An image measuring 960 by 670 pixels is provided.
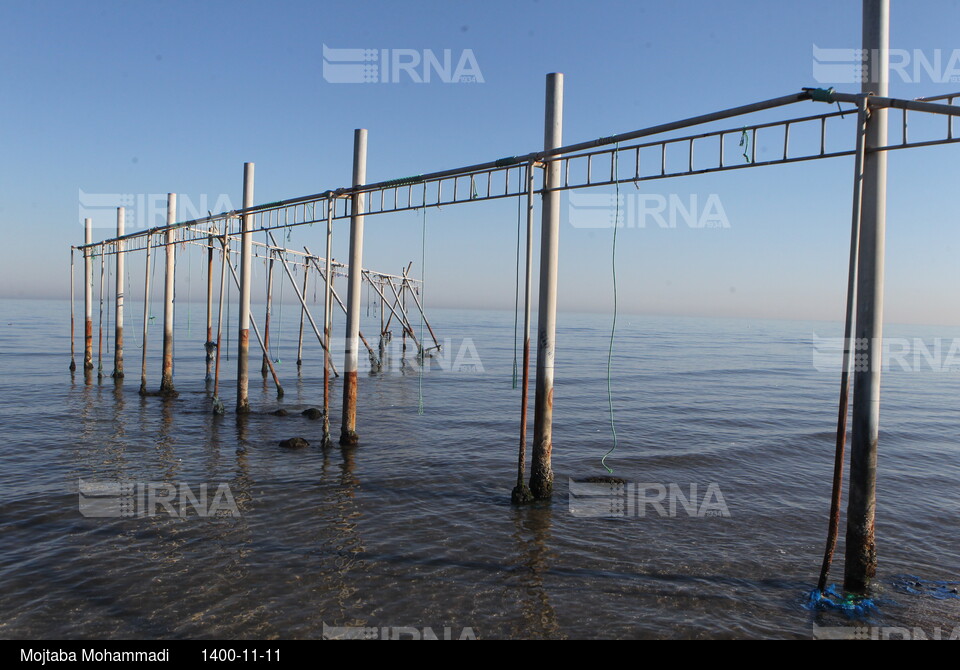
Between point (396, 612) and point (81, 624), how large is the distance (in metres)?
3.40

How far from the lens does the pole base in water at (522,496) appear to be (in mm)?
10453

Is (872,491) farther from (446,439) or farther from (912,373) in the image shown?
(912,373)

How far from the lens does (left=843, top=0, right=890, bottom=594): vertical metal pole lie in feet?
20.6

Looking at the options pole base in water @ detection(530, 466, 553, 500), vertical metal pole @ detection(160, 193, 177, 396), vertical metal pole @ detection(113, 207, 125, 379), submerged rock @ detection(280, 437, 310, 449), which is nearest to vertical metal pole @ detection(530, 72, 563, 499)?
pole base in water @ detection(530, 466, 553, 500)

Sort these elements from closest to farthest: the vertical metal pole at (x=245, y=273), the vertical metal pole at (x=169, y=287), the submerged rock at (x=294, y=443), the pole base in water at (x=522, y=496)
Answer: the pole base in water at (x=522, y=496)
the submerged rock at (x=294, y=443)
the vertical metal pole at (x=245, y=273)
the vertical metal pole at (x=169, y=287)

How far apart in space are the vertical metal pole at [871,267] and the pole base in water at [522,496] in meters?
5.20


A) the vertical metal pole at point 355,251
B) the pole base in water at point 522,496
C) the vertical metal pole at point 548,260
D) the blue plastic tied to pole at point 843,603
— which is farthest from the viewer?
the vertical metal pole at point 355,251

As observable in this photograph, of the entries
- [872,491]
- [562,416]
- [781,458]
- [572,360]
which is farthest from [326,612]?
[572,360]

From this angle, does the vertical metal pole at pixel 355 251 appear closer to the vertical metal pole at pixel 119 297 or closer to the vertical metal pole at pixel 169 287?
the vertical metal pole at pixel 169 287

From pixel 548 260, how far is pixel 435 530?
4.73m

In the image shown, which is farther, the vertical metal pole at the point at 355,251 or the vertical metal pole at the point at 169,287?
the vertical metal pole at the point at 169,287

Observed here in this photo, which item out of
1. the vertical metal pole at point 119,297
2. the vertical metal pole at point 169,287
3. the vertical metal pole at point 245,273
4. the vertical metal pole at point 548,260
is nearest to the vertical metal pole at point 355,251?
the vertical metal pole at point 245,273

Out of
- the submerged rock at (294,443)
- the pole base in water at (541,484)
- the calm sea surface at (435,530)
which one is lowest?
the calm sea surface at (435,530)

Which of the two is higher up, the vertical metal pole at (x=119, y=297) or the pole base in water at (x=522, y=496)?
the vertical metal pole at (x=119, y=297)
